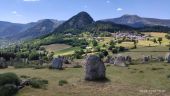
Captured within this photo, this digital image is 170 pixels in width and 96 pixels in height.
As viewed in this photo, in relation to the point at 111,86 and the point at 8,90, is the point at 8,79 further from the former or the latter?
the point at 111,86

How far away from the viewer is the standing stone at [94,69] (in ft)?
171

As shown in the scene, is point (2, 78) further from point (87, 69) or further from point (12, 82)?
point (87, 69)

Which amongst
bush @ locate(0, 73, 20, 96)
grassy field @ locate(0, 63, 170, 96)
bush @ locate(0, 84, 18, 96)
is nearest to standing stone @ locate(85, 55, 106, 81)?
grassy field @ locate(0, 63, 170, 96)

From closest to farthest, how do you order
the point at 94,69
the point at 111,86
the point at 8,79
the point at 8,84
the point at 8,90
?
the point at 8,90
the point at 8,84
the point at 8,79
the point at 111,86
the point at 94,69

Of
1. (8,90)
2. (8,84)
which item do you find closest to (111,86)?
(8,84)

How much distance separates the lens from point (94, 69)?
52531 millimetres

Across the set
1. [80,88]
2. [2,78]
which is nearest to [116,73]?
[80,88]

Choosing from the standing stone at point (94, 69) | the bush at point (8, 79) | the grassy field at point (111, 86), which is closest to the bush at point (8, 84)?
the bush at point (8, 79)

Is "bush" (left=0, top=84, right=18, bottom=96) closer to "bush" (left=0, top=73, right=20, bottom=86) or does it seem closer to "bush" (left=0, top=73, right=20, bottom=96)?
"bush" (left=0, top=73, right=20, bottom=96)

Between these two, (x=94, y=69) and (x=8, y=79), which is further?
(x=94, y=69)

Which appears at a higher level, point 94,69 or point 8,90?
point 94,69

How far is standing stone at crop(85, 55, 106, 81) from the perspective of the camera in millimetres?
52141

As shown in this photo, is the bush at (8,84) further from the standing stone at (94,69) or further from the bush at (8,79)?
the standing stone at (94,69)

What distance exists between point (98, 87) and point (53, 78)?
33.3 ft
